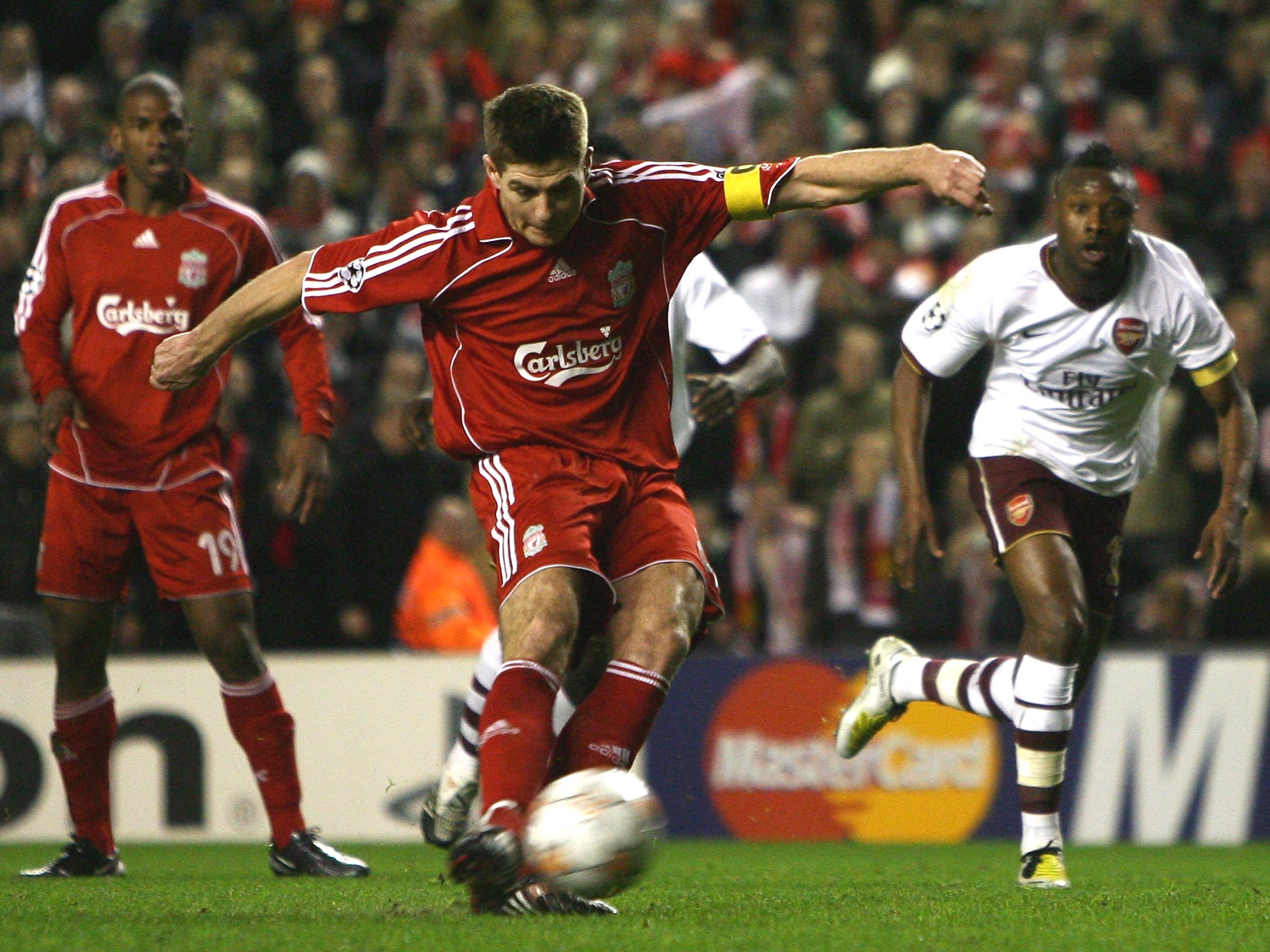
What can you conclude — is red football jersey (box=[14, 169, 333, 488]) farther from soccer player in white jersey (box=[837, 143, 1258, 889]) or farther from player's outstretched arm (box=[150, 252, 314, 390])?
soccer player in white jersey (box=[837, 143, 1258, 889])

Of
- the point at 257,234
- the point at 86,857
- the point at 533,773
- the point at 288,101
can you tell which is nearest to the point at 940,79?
the point at 288,101

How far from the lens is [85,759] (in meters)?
6.81

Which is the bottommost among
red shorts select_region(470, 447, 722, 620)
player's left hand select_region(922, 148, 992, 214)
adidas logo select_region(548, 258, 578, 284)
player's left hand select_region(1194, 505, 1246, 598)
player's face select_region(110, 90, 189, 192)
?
player's left hand select_region(1194, 505, 1246, 598)

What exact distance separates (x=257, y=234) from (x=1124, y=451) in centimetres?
303

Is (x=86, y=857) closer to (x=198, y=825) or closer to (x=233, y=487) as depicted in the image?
(x=233, y=487)

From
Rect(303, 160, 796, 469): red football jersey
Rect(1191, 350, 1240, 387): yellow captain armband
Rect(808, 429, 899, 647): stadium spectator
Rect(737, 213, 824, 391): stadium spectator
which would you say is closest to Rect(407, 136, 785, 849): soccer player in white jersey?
Rect(303, 160, 796, 469): red football jersey

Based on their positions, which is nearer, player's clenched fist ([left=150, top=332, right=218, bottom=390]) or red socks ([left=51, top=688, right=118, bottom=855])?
player's clenched fist ([left=150, top=332, right=218, bottom=390])

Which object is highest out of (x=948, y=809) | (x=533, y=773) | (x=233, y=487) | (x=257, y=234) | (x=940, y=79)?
(x=940, y=79)

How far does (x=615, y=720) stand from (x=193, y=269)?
2567 millimetres

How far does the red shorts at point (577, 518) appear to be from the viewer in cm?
505

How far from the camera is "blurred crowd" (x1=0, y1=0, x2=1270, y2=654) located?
10750mm

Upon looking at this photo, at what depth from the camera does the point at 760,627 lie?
10.9 metres

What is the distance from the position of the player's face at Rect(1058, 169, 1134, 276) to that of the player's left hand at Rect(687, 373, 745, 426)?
117 centimetres

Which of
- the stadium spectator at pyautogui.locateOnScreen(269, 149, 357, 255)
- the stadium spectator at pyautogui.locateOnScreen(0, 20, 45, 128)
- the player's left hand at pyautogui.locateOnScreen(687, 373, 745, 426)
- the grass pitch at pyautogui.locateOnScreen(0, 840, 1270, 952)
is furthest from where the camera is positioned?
the stadium spectator at pyautogui.locateOnScreen(0, 20, 45, 128)
